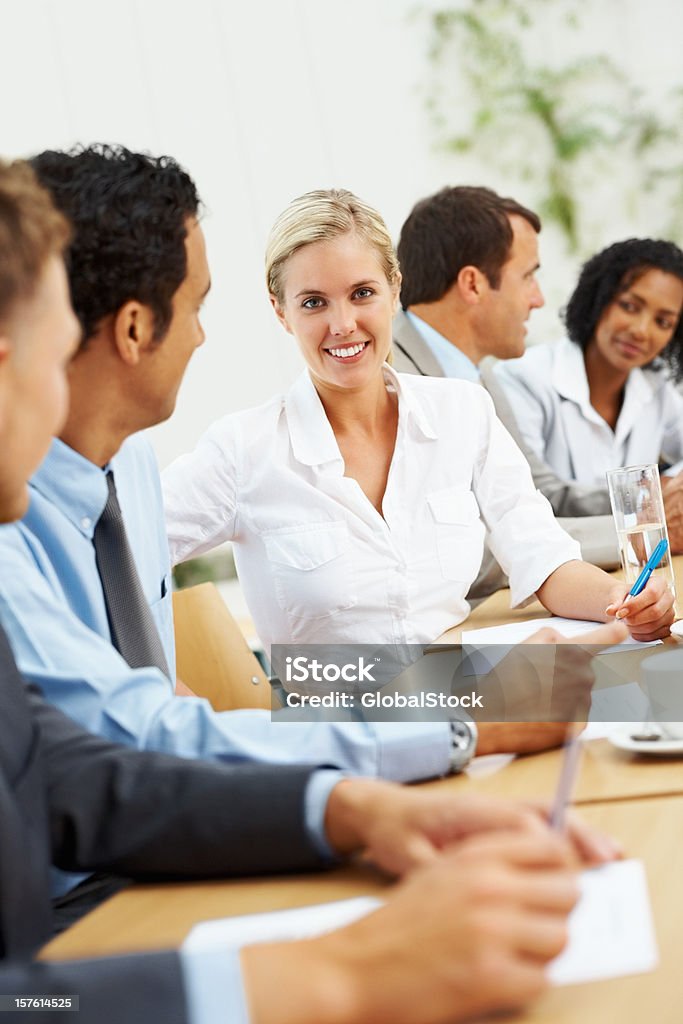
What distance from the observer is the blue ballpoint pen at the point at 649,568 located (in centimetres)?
162

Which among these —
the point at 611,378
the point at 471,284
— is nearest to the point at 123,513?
the point at 471,284

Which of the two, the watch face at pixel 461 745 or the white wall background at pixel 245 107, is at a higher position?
the white wall background at pixel 245 107

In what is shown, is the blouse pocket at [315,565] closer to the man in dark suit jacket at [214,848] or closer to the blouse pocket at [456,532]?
the blouse pocket at [456,532]

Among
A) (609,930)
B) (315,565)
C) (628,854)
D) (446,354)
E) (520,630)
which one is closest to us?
(609,930)

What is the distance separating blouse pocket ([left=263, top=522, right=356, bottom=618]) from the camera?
2.00 meters

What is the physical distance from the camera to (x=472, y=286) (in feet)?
9.30

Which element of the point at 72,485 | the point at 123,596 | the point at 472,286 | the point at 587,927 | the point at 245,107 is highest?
the point at 245,107

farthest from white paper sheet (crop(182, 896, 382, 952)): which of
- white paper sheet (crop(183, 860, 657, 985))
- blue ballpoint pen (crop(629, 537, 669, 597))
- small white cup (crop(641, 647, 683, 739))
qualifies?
blue ballpoint pen (crop(629, 537, 669, 597))

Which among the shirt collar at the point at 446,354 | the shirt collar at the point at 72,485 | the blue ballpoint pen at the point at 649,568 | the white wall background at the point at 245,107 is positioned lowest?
the blue ballpoint pen at the point at 649,568

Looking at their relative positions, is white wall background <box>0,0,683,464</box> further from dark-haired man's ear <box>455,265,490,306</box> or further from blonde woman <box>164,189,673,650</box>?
blonde woman <box>164,189,673,650</box>

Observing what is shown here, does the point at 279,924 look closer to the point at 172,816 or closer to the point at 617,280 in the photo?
the point at 172,816

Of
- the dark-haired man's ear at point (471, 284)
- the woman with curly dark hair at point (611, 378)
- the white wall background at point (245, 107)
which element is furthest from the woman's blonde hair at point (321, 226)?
the white wall background at point (245, 107)

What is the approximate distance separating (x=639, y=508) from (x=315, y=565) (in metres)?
0.58

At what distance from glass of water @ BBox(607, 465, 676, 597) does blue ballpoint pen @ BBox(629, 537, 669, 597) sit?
0.17 feet
